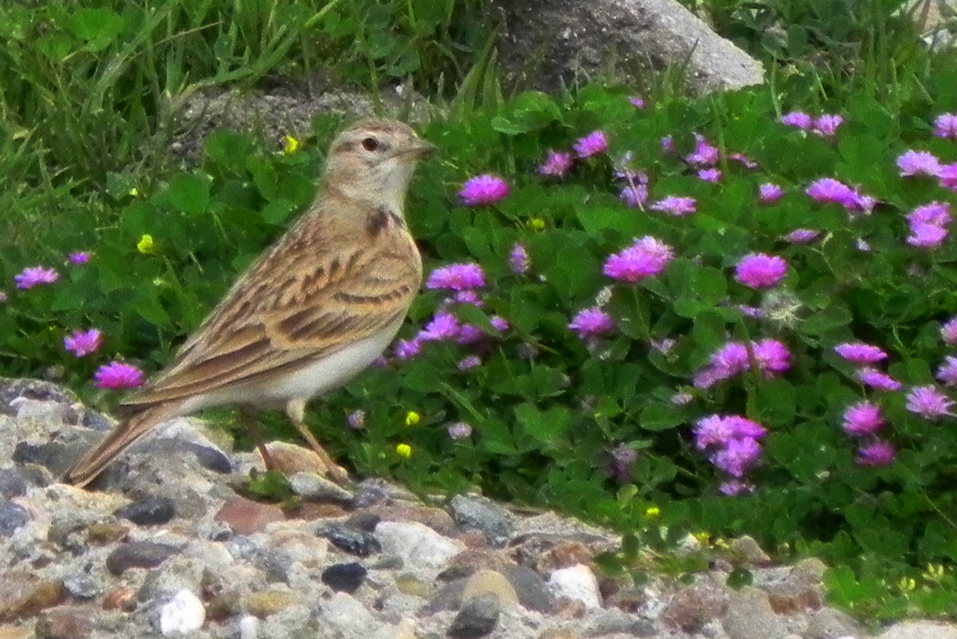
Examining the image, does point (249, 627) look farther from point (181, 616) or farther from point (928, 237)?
point (928, 237)

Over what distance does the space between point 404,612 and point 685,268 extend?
208cm

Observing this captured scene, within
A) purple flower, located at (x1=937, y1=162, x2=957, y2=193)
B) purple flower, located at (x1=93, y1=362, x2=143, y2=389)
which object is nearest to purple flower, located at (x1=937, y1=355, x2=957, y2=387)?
purple flower, located at (x1=937, y1=162, x2=957, y2=193)

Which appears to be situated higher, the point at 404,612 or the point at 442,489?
the point at 404,612

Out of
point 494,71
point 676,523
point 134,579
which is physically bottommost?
point 494,71

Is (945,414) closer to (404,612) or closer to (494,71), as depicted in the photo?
(404,612)

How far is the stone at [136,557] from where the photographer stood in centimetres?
503

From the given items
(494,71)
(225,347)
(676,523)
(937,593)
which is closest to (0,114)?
(494,71)

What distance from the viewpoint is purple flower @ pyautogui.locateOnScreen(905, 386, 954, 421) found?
6086mm

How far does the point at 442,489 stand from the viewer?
6.16 meters

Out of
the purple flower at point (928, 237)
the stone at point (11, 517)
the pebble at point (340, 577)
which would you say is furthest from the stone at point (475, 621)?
the purple flower at point (928, 237)

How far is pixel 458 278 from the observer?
7.07m

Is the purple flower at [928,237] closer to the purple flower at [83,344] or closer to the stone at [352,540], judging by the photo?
the stone at [352,540]

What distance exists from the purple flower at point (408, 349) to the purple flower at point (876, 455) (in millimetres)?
1567

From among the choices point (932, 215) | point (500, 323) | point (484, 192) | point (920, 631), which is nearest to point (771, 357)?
point (932, 215)
